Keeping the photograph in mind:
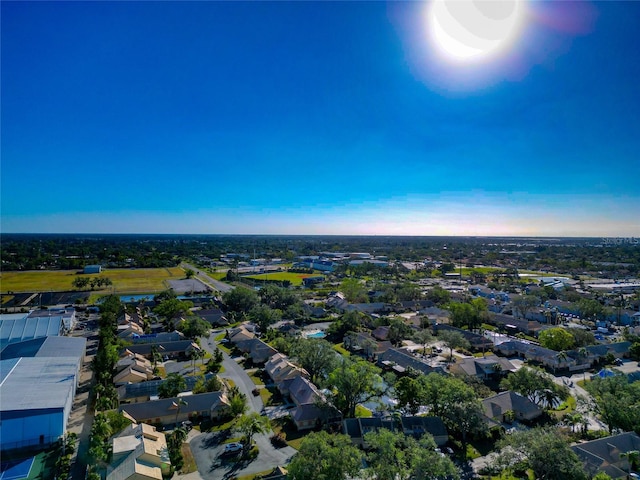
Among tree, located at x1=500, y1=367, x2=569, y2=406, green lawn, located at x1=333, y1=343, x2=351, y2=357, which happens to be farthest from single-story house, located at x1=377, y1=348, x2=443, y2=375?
tree, located at x1=500, y1=367, x2=569, y2=406

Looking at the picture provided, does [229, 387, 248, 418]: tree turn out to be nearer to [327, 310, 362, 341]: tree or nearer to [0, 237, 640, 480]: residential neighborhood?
[0, 237, 640, 480]: residential neighborhood

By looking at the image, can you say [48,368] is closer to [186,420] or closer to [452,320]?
[186,420]

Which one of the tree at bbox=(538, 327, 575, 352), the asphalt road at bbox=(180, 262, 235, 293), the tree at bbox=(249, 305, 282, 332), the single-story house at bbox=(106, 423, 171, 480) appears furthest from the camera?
the asphalt road at bbox=(180, 262, 235, 293)

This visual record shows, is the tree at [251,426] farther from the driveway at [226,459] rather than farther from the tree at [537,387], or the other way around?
the tree at [537,387]

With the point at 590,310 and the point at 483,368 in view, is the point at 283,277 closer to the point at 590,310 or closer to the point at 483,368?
the point at 590,310

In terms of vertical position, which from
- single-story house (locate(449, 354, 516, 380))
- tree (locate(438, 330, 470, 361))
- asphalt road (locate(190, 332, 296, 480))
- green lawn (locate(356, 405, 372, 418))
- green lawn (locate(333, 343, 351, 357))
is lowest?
green lawn (locate(333, 343, 351, 357))

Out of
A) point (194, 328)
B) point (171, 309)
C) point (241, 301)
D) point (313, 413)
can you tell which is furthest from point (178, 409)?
point (241, 301)

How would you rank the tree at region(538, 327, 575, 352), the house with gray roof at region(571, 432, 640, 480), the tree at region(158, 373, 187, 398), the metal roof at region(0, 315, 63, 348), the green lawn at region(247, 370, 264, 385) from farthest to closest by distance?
1. the tree at region(538, 327, 575, 352)
2. the metal roof at region(0, 315, 63, 348)
3. the green lawn at region(247, 370, 264, 385)
4. the tree at region(158, 373, 187, 398)
5. the house with gray roof at region(571, 432, 640, 480)
